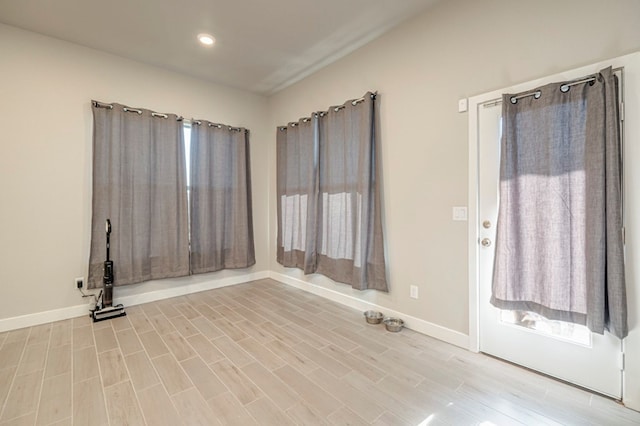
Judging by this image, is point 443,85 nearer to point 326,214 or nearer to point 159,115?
point 326,214

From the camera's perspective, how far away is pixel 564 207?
74.0 inches

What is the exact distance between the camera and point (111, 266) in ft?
10.3

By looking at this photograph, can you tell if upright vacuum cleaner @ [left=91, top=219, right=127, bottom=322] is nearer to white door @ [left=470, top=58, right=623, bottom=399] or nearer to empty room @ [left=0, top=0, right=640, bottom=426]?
empty room @ [left=0, top=0, right=640, bottom=426]

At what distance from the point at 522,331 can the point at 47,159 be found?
4.73 meters

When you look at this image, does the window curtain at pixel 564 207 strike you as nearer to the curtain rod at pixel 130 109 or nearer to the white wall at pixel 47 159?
the curtain rod at pixel 130 109

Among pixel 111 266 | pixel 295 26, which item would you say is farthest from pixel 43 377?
pixel 295 26

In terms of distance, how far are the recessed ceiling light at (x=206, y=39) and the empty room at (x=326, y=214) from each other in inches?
1.3

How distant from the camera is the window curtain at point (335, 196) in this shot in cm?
303

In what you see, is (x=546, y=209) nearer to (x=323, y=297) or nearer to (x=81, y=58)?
(x=323, y=297)

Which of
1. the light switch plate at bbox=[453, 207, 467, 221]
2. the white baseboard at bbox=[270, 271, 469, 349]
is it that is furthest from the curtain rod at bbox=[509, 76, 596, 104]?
the white baseboard at bbox=[270, 271, 469, 349]

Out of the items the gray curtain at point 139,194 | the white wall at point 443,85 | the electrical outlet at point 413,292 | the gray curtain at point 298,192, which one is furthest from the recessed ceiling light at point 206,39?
the electrical outlet at point 413,292

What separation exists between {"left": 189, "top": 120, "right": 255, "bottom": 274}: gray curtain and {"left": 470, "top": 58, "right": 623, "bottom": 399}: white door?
10.5 feet

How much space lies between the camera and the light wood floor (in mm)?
1637

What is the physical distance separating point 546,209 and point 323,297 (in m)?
2.62
